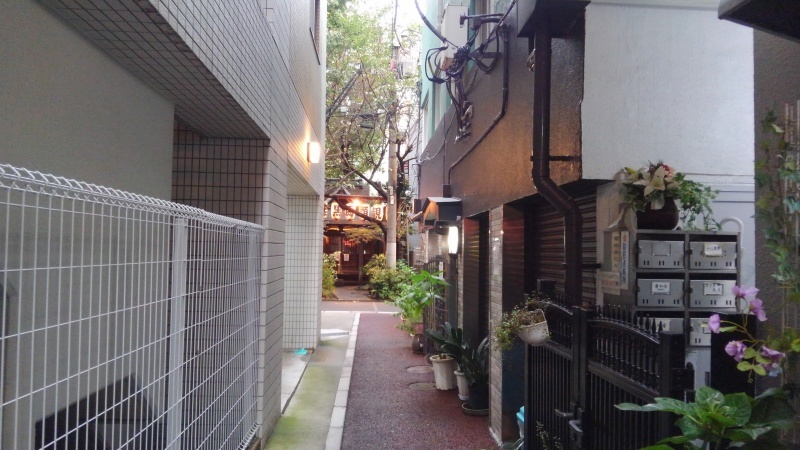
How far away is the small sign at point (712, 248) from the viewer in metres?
3.95

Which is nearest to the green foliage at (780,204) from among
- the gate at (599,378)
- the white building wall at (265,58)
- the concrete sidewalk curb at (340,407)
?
the gate at (599,378)

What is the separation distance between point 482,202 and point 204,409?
4736 millimetres

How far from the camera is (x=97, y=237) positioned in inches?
142

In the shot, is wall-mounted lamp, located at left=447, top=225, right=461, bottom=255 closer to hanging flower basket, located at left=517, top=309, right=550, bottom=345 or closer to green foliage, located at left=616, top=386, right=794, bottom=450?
hanging flower basket, located at left=517, top=309, right=550, bottom=345

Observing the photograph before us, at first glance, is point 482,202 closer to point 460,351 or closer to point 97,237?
point 460,351

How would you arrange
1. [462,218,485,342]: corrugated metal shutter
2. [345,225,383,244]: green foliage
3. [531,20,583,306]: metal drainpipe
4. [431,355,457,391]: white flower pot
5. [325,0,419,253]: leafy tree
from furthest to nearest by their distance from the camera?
1. [345,225,383,244]: green foliage
2. [325,0,419,253]: leafy tree
3. [431,355,457,391]: white flower pot
4. [462,218,485,342]: corrugated metal shutter
5. [531,20,583,306]: metal drainpipe

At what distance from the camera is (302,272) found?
1146 cm

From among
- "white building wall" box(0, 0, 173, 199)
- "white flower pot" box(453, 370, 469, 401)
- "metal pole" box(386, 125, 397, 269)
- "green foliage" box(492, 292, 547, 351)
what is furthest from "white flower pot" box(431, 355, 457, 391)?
"metal pole" box(386, 125, 397, 269)

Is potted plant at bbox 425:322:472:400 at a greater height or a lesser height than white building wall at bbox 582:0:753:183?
lesser

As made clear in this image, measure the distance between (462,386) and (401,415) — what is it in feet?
3.63

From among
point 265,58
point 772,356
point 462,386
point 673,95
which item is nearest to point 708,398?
point 772,356

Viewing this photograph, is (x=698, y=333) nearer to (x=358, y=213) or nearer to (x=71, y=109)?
(x=71, y=109)

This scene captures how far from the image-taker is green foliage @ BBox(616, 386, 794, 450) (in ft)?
7.00

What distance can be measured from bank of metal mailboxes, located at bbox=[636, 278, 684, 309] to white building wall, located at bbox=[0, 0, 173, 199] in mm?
3600
